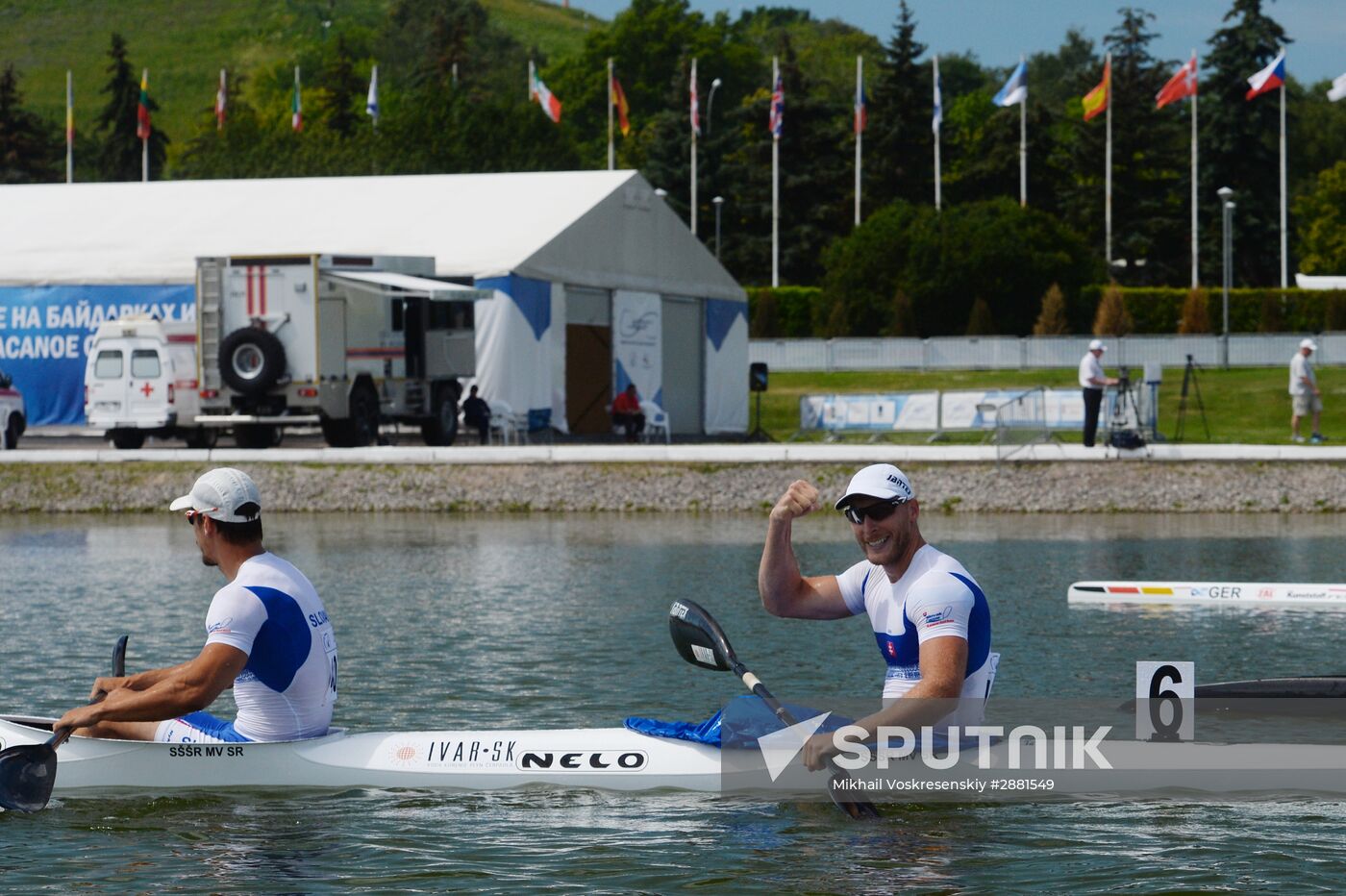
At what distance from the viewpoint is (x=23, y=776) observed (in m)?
9.46

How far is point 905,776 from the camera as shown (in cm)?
886

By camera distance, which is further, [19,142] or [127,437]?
[19,142]

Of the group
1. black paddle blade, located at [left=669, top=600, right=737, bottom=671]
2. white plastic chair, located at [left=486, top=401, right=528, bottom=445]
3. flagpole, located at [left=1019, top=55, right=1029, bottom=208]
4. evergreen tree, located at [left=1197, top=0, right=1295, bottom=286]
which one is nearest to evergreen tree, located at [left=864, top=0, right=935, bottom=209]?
flagpole, located at [left=1019, top=55, right=1029, bottom=208]

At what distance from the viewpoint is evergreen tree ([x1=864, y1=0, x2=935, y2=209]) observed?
91938 millimetres

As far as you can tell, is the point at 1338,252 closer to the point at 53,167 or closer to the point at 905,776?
the point at 53,167

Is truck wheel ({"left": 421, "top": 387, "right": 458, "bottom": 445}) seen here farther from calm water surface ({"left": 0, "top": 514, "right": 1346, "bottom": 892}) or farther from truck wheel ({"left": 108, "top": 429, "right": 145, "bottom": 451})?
calm water surface ({"left": 0, "top": 514, "right": 1346, "bottom": 892})

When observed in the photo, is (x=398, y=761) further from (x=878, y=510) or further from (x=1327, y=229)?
(x=1327, y=229)

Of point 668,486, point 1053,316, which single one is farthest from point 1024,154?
point 668,486

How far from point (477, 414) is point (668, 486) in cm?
Answer: 757

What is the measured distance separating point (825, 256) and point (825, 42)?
86.7 meters

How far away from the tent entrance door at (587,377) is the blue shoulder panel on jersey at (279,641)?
29.1m

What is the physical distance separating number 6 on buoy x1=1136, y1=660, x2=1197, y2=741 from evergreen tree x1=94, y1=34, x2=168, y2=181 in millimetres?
117565

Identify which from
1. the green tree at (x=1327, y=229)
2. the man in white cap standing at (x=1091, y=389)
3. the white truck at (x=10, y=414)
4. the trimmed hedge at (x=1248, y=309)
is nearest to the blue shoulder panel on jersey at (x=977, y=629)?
the man in white cap standing at (x=1091, y=389)

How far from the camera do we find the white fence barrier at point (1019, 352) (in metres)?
58.3
